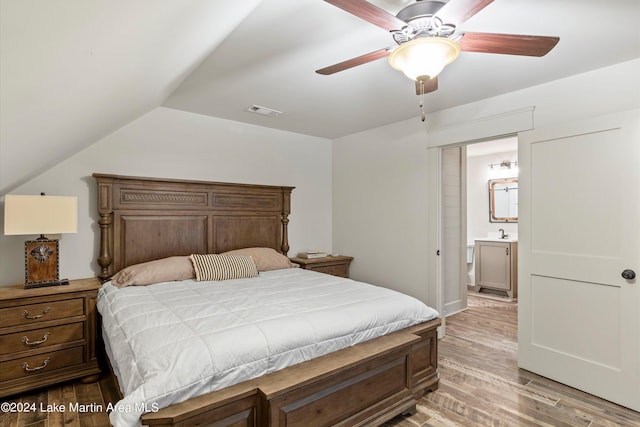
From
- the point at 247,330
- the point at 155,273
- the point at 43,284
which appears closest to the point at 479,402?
the point at 247,330

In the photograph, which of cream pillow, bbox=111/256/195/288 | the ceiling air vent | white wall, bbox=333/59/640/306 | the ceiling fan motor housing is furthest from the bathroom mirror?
cream pillow, bbox=111/256/195/288

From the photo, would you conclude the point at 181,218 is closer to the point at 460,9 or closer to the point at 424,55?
the point at 424,55

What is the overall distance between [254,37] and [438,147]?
225cm

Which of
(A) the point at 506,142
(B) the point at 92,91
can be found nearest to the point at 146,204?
(B) the point at 92,91

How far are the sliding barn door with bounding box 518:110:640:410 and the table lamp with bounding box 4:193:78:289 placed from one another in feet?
12.3

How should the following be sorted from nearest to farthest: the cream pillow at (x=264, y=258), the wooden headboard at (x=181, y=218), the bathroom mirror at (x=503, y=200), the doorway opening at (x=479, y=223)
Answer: the wooden headboard at (x=181, y=218), the cream pillow at (x=264, y=258), the doorway opening at (x=479, y=223), the bathroom mirror at (x=503, y=200)

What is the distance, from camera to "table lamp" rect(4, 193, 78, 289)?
2.42 meters

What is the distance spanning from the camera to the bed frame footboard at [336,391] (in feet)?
4.83

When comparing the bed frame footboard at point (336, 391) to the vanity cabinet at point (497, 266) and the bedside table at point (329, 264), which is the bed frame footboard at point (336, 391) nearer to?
the bedside table at point (329, 264)

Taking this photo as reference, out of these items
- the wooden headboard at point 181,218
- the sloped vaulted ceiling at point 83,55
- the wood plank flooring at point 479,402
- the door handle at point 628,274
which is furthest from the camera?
the wooden headboard at point 181,218

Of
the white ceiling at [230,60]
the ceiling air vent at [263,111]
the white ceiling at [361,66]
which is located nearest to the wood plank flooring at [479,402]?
the white ceiling at [230,60]

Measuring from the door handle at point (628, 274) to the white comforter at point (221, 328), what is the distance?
51.4 inches

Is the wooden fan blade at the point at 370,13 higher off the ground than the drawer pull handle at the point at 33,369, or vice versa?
the wooden fan blade at the point at 370,13

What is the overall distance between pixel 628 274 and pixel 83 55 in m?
3.24
